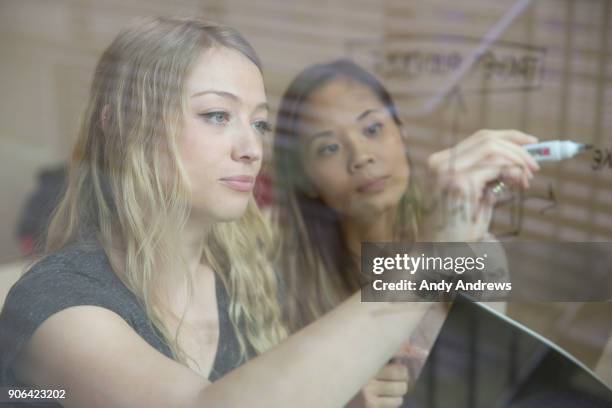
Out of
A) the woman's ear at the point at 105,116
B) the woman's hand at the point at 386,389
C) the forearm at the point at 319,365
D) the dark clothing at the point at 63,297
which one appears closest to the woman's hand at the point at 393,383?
the woman's hand at the point at 386,389

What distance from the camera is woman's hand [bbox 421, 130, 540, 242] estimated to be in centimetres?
85

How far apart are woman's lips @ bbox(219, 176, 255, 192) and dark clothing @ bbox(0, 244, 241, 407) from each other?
187 millimetres

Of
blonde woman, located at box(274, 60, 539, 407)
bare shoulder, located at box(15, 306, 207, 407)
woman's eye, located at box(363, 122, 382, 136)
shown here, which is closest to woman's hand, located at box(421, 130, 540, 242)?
blonde woman, located at box(274, 60, 539, 407)

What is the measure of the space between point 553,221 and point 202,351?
58cm

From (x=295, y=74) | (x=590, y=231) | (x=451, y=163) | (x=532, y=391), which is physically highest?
(x=295, y=74)

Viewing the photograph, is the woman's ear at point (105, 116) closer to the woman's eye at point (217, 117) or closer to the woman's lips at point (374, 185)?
the woman's eye at point (217, 117)

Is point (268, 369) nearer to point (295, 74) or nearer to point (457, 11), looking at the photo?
point (295, 74)

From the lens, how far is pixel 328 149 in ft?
3.17

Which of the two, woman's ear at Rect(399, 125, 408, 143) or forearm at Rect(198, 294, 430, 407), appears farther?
woman's ear at Rect(399, 125, 408, 143)

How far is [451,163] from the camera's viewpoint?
0.88 meters

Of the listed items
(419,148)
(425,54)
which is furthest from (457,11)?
(419,148)

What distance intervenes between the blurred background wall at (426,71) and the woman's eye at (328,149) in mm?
95

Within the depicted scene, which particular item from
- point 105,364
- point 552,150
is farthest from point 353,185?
point 105,364

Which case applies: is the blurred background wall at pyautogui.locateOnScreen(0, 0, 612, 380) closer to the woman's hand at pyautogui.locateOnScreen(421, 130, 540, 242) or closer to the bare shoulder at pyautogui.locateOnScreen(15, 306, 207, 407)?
the woman's hand at pyautogui.locateOnScreen(421, 130, 540, 242)
